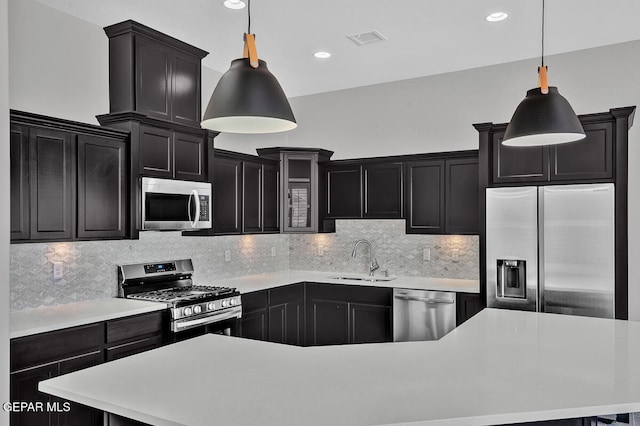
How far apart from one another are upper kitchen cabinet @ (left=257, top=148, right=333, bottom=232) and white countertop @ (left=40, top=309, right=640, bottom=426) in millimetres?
3126

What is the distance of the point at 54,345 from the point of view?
2.89 meters

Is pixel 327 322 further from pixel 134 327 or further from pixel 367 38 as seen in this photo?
pixel 367 38

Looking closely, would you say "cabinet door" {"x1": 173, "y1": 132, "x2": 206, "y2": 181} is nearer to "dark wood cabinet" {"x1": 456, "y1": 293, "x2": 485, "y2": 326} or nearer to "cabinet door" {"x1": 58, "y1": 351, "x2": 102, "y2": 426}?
"cabinet door" {"x1": 58, "y1": 351, "x2": 102, "y2": 426}

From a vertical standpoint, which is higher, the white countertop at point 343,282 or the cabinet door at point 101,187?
the cabinet door at point 101,187

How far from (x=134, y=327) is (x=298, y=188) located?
2587 mm

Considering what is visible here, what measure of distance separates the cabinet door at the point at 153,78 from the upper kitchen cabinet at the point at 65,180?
0.36 m

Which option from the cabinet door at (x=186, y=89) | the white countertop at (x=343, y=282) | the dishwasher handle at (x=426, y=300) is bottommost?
the dishwasher handle at (x=426, y=300)

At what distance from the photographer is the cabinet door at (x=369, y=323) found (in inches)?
189

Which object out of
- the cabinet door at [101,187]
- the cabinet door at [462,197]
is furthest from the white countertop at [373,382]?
A: the cabinet door at [462,197]

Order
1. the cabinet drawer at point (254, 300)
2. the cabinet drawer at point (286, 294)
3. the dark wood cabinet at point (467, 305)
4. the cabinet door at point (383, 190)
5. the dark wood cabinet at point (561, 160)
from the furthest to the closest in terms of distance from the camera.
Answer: the cabinet door at point (383, 190) → the cabinet drawer at point (286, 294) → the cabinet drawer at point (254, 300) → the dark wood cabinet at point (467, 305) → the dark wood cabinet at point (561, 160)

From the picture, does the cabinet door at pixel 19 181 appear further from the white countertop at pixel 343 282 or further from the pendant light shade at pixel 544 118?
the pendant light shade at pixel 544 118

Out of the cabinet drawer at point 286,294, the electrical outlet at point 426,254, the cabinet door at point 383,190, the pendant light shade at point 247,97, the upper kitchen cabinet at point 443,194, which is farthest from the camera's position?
the electrical outlet at point 426,254

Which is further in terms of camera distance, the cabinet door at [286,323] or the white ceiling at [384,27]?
the cabinet door at [286,323]

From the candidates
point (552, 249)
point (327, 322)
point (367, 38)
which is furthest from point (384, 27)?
point (327, 322)
